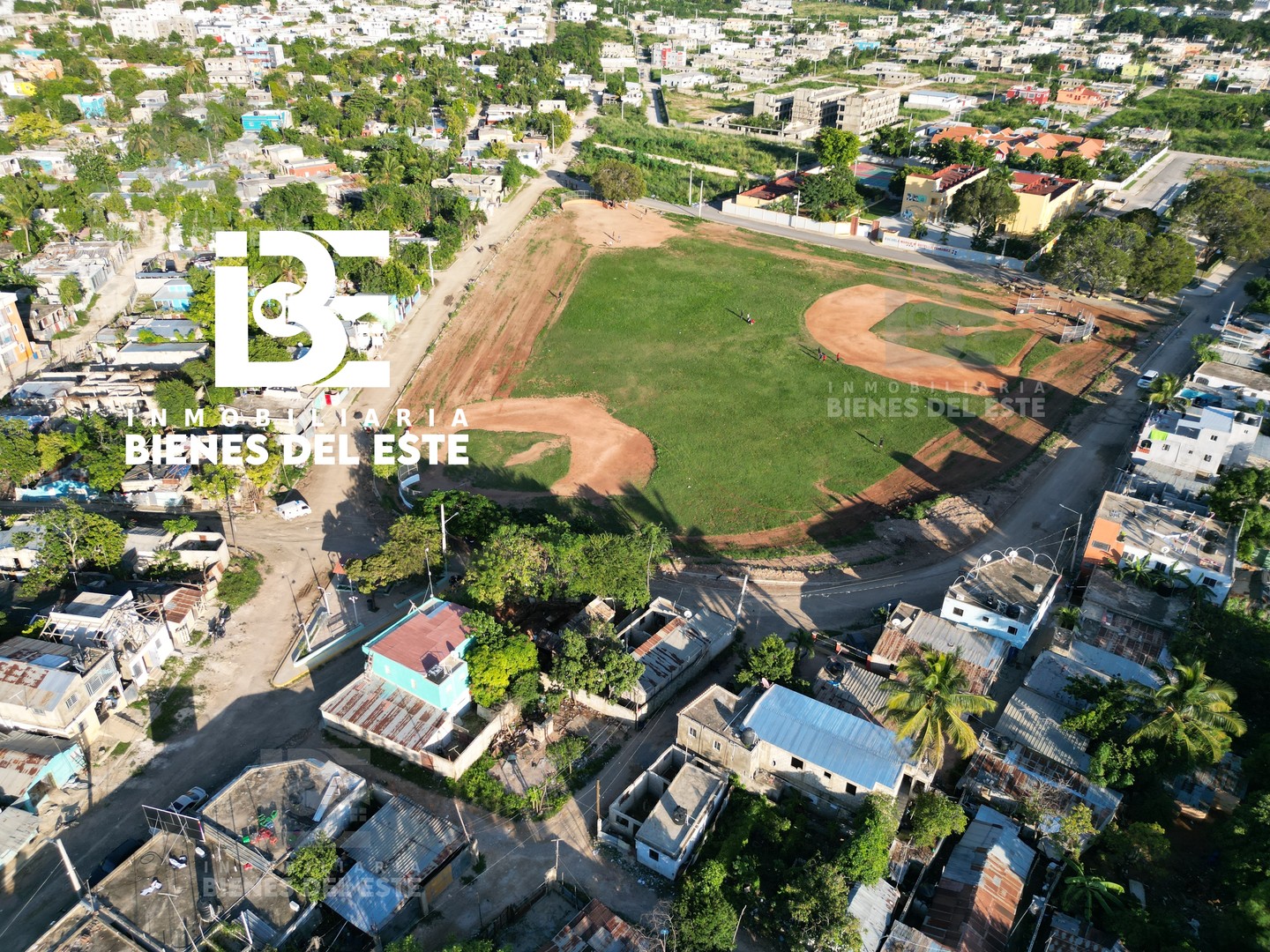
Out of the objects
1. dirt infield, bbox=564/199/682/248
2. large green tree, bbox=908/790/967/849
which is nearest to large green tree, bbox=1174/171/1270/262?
dirt infield, bbox=564/199/682/248

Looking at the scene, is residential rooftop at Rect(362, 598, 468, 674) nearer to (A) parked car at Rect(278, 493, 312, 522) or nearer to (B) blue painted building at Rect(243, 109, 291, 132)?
(A) parked car at Rect(278, 493, 312, 522)

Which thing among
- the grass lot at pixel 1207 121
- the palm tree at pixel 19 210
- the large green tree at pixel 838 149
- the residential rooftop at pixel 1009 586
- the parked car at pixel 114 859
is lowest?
the parked car at pixel 114 859

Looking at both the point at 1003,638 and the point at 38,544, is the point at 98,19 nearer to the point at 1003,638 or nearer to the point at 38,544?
the point at 38,544

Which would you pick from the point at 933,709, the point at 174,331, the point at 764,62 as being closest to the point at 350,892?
the point at 933,709

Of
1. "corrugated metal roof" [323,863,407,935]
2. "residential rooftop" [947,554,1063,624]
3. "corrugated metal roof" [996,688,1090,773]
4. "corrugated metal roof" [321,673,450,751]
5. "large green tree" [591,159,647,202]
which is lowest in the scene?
"corrugated metal roof" [323,863,407,935]

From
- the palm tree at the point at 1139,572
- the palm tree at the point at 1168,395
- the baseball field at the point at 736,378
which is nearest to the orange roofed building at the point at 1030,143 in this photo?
the baseball field at the point at 736,378

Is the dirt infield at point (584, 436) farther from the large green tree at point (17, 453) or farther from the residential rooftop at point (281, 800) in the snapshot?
the large green tree at point (17, 453)
